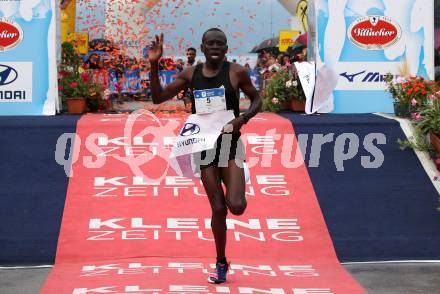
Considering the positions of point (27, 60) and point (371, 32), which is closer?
point (27, 60)

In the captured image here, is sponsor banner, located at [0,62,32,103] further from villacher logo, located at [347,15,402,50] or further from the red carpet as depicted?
villacher logo, located at [347,15,402,50]

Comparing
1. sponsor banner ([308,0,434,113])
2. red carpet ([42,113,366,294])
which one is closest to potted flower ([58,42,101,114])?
red carpet ([42,113,366,294])

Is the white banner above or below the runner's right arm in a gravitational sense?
below

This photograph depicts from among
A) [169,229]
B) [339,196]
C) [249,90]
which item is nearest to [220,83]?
[249,90]

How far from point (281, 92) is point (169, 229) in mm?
5502

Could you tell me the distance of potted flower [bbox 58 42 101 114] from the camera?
44.5 feet

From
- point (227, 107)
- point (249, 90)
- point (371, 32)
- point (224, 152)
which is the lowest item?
point (224, 152)

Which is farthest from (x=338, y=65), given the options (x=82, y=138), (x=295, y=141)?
(x=82, y=138)

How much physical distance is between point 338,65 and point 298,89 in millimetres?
855

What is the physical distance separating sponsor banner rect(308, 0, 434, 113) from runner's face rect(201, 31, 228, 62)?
615 cm

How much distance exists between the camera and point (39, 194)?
961cm

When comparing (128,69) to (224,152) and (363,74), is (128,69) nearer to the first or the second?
(363,74)

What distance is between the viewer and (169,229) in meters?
8.87

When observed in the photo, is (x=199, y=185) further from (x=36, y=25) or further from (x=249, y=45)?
(x=249, y=45)
